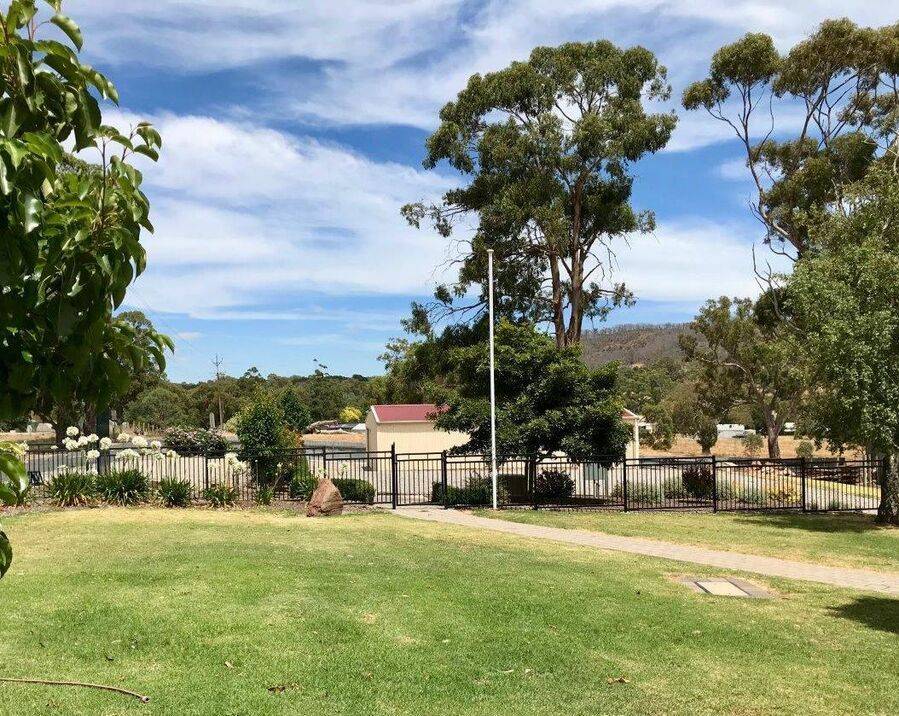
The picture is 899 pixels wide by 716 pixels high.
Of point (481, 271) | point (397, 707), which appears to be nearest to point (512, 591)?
point (397, 707)

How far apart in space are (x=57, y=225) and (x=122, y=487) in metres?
17.4

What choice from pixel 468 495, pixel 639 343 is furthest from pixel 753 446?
pixel 639 343

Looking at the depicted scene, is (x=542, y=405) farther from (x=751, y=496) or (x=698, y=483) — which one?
(x=751, y=496)

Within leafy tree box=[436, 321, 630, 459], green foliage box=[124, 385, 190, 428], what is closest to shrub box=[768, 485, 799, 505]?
leafy tree box=[436, 321, 630, 459]

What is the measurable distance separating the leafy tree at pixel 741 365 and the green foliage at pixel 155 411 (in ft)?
138

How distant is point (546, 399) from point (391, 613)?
1498 cm

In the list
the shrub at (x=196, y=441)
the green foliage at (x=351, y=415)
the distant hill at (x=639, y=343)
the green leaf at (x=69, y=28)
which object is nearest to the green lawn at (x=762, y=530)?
the shrub at (x=196, y=441)

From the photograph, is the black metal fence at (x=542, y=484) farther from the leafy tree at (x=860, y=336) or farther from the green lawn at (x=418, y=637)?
the green lawn at (x=418, y=637)

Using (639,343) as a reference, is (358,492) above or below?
below

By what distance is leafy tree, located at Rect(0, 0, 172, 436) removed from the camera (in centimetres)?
195

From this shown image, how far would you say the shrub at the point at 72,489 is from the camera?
678 inches

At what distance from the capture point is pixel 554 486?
22.2 meters

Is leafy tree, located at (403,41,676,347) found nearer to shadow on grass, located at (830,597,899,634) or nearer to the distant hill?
shadow on grass, located at (830,597,899,634)

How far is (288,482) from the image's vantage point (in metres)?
21.3
